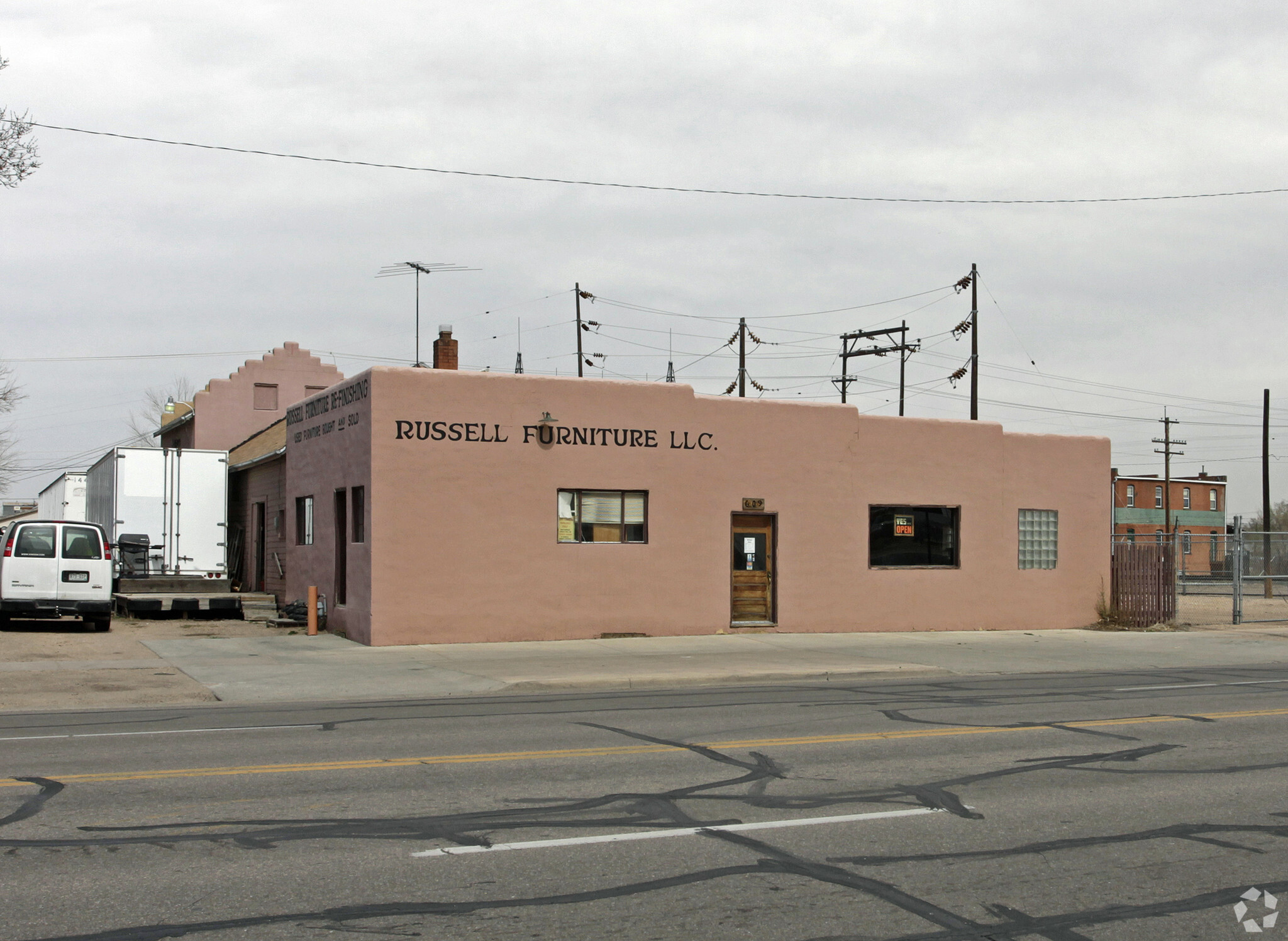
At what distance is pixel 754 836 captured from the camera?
6.86 m

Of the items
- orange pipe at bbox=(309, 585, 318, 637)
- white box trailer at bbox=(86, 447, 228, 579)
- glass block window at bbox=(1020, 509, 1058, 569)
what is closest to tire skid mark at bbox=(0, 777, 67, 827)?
orange pipe at bbox=(309, 585, 318, 637)

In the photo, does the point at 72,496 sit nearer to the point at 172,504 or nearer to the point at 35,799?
the point at 172,504

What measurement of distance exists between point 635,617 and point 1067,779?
1301 centimetres

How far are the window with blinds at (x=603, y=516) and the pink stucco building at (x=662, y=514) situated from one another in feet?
0.13

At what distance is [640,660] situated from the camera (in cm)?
1766

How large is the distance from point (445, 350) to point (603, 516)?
17.8 feet

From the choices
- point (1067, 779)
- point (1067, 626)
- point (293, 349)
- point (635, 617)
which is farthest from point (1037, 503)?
point (293, 349)

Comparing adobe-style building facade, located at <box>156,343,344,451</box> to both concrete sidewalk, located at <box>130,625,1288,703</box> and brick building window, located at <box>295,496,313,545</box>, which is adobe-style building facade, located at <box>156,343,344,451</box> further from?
concrete sidewalk, located at <box>130,625,1288,703</box>

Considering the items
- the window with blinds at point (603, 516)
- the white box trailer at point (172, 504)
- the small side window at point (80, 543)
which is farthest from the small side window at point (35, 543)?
the window with blinds at point (603, 516)

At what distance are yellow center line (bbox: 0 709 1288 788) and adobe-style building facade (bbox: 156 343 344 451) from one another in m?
35.1

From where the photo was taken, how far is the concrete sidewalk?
1493 centimetres

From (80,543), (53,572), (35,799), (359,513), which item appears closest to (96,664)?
(53,572)

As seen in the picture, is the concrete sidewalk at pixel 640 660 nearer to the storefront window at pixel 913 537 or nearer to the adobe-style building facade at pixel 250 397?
the storefront window at pixel 913 537

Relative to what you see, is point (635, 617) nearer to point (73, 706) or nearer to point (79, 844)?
point (73, 706)
